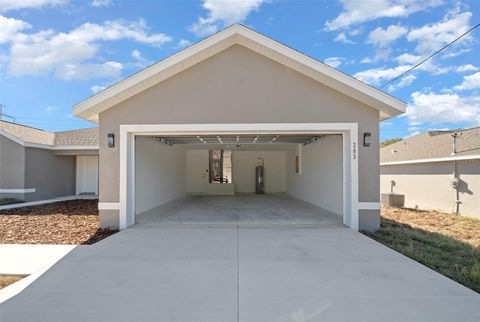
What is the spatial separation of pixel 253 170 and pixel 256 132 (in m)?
12.2

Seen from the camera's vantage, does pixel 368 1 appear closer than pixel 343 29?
Yes

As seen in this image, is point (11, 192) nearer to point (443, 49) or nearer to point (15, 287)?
point (15, 287)

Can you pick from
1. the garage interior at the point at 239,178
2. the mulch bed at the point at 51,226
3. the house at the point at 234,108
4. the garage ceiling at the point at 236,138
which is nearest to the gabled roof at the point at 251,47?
the house at the point at 234,108

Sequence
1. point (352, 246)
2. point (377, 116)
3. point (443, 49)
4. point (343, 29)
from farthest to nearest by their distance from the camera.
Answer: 1. point (343, 29)
2. point (443, 49)
3. point (377, 116)
4. point (352, 246)

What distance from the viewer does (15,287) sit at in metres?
3.94

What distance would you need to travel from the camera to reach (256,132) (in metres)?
7.84

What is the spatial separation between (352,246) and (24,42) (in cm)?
1404

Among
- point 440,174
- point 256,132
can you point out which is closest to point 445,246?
point 256,132

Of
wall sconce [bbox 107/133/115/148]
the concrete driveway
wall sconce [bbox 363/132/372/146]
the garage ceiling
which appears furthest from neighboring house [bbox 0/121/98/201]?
wall sconce [bbox 363/132/372/146]

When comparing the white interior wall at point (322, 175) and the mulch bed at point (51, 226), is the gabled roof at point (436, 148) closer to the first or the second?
the white interior wall at point (322, 175)

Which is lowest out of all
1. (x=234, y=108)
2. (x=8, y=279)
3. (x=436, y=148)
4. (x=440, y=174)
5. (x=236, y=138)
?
(x=8, y=279)

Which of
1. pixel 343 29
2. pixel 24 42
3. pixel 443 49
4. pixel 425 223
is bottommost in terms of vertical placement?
pixel 425 223

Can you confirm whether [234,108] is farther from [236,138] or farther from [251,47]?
[236,138]

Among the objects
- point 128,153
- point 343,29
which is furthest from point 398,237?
point 343,29
